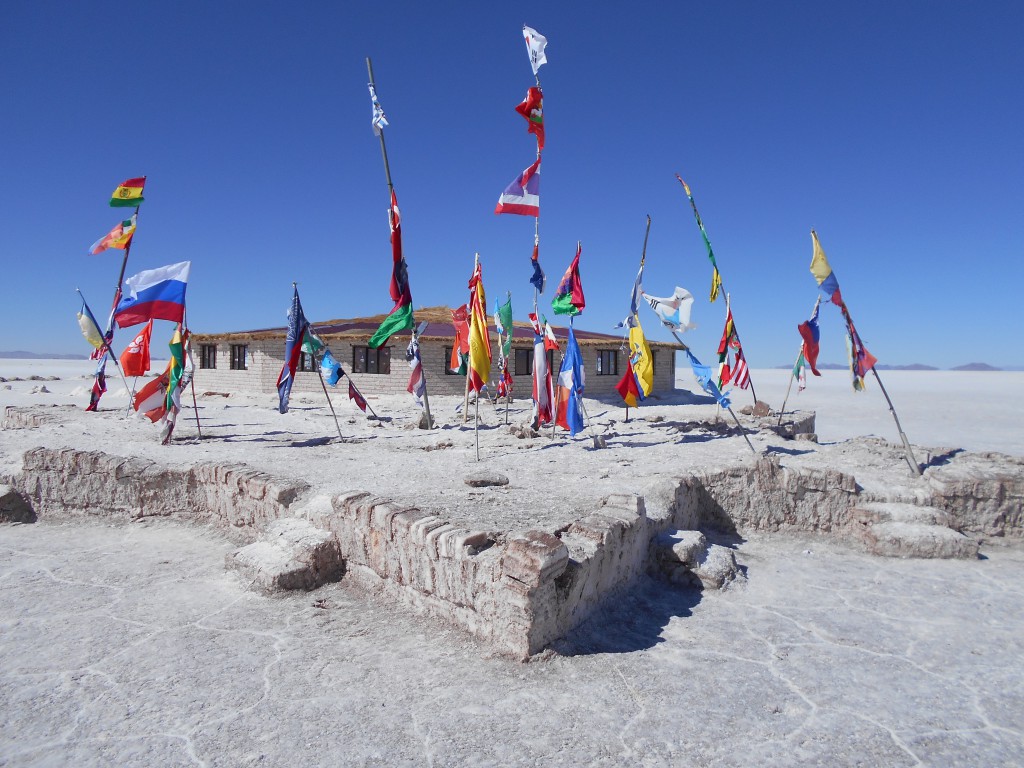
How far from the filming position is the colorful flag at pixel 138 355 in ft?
40.6

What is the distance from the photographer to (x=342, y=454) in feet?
35.4

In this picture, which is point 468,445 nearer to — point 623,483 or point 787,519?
point 623,483

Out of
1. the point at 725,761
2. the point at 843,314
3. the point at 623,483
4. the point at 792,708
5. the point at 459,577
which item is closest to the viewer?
the point at 725,761

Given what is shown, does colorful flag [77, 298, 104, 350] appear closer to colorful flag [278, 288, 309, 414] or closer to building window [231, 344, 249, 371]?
Answer: colorful flag [278, 288, 309, 414]

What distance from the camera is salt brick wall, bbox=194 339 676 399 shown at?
2205 cm

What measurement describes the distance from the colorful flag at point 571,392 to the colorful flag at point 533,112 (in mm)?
3924

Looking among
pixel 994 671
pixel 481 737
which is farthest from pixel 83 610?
pixel 994 671

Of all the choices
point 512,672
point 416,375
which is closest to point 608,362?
point 416,375

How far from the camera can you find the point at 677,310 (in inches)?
415

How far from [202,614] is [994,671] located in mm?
6794

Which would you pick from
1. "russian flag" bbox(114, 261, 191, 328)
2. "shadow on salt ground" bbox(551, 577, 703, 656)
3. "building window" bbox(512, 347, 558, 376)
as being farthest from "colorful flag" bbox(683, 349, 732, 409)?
"building window" bbox(512, 347, 558, 376)

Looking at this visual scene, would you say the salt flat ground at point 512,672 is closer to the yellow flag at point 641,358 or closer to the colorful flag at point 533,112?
the yellow flag at point 641,358

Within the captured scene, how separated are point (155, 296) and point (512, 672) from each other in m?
9.73

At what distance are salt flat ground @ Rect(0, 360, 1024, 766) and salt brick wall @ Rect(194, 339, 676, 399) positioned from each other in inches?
565
